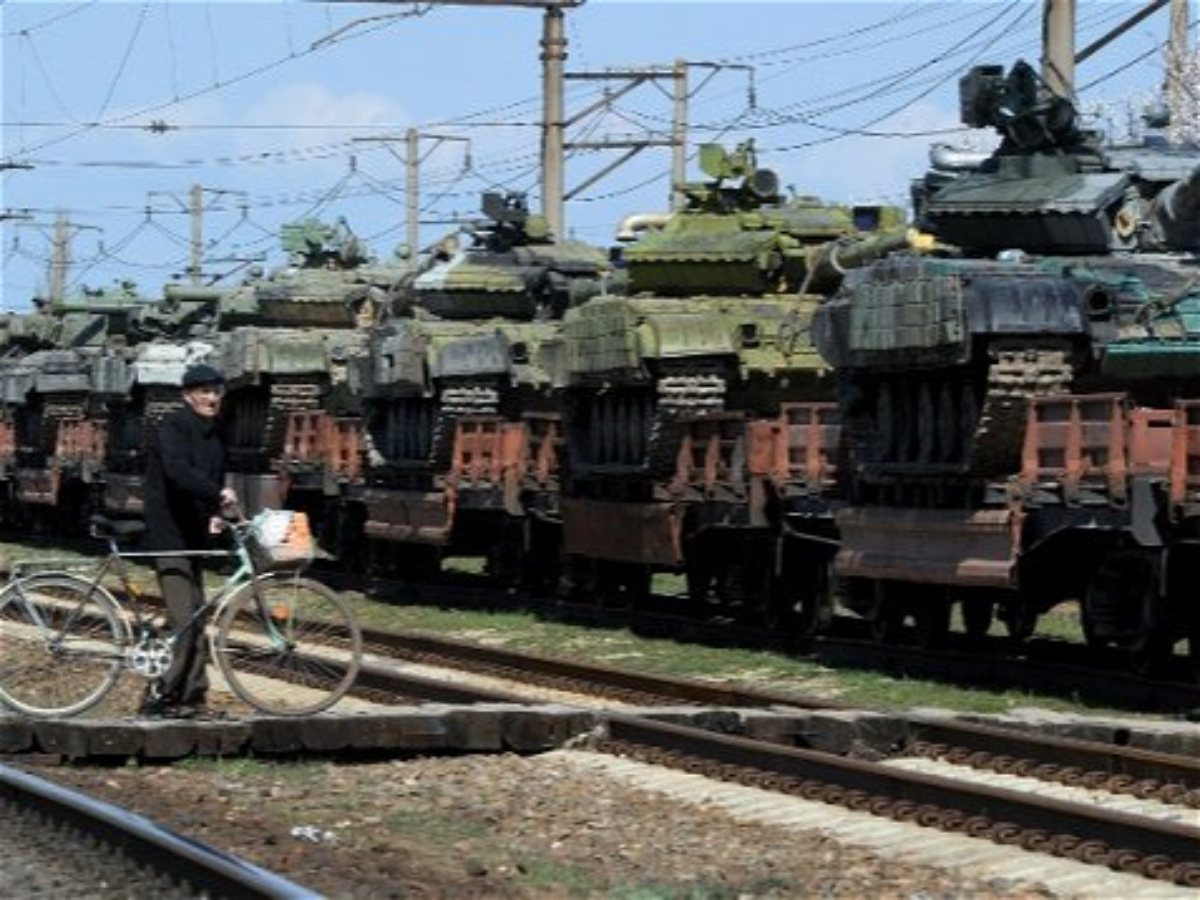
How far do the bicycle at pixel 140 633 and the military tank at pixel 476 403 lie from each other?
46.3 feet

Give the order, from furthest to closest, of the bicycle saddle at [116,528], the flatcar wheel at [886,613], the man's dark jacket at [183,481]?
the flatcar wheel at [886,613] < the bicycle saddle at [116,528] < the man's dark jacket at [183,481]

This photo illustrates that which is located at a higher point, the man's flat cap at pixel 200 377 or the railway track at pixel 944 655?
the man's flat cap at pixel 200 377

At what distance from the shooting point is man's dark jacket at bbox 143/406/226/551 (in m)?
14.8

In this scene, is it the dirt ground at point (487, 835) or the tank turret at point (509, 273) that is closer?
the dirt ground at point (487, 835)

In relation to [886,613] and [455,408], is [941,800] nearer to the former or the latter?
[886,613]

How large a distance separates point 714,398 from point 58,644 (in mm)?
11685

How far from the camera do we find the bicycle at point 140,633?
48.7 ft

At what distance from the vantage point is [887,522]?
69.1 feet

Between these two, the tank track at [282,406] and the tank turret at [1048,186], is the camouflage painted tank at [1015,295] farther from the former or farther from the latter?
the tank track at [282,406]

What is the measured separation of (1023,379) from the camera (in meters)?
19.5

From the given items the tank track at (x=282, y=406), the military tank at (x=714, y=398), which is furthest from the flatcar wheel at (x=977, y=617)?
the tank track at (x=282, y=406)

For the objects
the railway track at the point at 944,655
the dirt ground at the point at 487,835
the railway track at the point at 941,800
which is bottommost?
the dirt ground at the point at 487,835

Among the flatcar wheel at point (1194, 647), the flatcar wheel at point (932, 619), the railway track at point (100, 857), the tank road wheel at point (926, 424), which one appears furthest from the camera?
the flatcar wheel at point (932, 619)

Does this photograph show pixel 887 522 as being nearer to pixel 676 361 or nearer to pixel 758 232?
pixel 676 361
